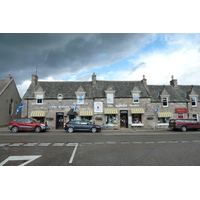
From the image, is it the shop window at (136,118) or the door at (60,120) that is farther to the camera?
the shop window at (136,118)

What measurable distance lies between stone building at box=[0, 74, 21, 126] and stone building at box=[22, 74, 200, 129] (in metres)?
4.03

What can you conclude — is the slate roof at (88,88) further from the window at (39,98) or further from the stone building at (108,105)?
the window at (39,98)

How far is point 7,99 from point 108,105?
57.2 feet

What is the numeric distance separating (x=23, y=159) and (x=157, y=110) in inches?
848

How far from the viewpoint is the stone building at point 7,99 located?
24.3m

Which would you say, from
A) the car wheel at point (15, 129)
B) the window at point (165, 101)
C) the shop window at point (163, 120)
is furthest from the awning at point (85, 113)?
the window at point (165, 101)

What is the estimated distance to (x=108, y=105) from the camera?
24078mm

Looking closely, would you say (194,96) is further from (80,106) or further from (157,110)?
(80,106)

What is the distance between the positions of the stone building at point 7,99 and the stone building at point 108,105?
403cm

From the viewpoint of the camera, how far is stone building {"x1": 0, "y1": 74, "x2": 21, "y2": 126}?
957 inches

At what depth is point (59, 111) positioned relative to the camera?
2370 cm

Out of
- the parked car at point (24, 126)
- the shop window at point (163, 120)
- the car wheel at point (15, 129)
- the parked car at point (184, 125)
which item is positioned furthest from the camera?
the shop window at point (163, 120)

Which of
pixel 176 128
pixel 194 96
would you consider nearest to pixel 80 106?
pixel 176 128

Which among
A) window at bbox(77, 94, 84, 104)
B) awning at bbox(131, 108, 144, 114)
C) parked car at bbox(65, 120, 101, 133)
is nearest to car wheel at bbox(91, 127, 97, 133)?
parked car at bbox(65, 120, 101, 133)
